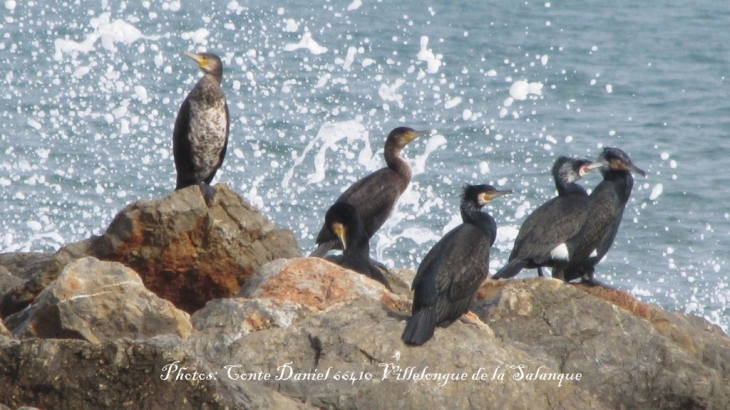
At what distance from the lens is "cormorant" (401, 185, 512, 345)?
5527 millimetres

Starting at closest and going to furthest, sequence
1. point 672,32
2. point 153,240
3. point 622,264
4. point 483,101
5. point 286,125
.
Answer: point 153,240 → point 622,264 → point 286,125 → point 483,101 → point 672,32

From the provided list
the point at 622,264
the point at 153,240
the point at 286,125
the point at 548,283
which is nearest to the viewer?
the point at 548,283

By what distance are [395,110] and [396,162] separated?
9.70m

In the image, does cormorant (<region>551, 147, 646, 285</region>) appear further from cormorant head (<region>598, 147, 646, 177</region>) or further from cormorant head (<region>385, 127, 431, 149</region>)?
cormorant head (<region>385, 127, 431, 149</region>)

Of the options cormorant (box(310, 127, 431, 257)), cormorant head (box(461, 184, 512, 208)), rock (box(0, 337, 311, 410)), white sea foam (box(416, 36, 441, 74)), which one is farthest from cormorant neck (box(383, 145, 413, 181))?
white sea foam (box(416, 36, 441, 74))

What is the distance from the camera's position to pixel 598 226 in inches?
326

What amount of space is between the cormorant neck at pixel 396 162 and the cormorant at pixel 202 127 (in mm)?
1380

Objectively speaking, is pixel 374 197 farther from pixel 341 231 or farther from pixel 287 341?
pixel 287 341

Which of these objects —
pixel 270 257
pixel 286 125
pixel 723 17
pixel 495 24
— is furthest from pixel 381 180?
pixel 723 17

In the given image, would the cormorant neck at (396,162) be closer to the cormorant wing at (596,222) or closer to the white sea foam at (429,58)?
the cormorant wing at (596,222)

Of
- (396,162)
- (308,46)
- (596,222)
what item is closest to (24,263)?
(396,162)

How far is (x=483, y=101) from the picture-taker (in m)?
19.9

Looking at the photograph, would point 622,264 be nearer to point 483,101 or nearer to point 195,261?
point 483,101

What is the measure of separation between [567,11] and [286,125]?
895 centimetres
